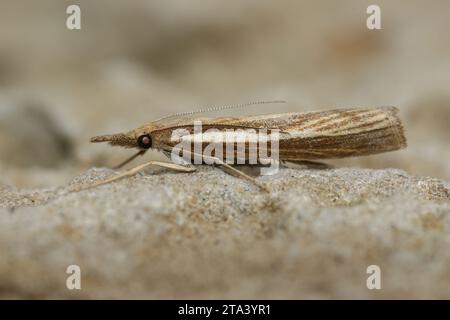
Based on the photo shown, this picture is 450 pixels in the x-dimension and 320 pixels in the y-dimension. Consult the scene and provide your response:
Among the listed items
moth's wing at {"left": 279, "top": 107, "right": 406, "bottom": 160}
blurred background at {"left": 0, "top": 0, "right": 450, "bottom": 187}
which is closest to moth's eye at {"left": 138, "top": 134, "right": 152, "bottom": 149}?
moth's wing at {"left": 279, "top": 107, "right": 406, "bottom": 160}

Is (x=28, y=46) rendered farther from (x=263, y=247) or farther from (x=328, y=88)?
(x=263, y=247)

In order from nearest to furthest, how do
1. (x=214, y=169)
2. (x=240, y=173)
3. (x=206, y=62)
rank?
1. (x=240, y=173)
2. (x=214, y=169)
3. (x=206, y=62)

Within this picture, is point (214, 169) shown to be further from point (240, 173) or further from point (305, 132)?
point (305, 132)

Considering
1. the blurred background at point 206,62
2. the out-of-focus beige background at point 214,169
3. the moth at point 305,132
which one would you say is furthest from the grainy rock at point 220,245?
the blurred background at point 206,62

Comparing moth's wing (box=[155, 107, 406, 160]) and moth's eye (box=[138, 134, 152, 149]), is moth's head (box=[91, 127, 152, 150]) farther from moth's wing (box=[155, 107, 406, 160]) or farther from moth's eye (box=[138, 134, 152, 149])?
moth's wing (box=[155, 107, 406, 160])

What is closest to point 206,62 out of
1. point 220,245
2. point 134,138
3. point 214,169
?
point 134,138

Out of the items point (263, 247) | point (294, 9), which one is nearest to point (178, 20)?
point (294, 9)

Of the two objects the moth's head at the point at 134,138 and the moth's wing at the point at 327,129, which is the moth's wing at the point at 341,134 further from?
the moth's head at the point at 134,138
